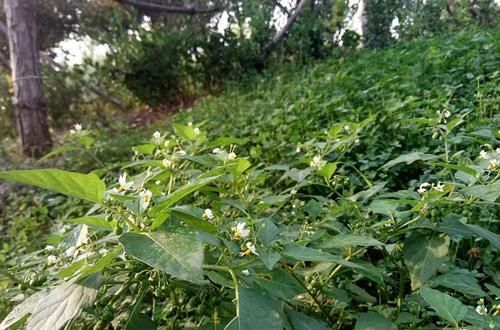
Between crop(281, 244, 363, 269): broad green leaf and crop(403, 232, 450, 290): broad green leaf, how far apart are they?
259 mm

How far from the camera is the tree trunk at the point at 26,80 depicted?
459cm

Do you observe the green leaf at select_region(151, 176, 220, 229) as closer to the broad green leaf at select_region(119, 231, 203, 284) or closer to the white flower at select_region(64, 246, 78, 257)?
the broad green leaf at select_region(119, 231, 203, 284)

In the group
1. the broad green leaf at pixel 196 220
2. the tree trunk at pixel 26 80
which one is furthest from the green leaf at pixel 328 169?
the tree trunk at pixel 26 80

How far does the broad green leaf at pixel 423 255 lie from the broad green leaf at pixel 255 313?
377 millimetres

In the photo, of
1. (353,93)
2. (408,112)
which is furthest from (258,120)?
(408,112)

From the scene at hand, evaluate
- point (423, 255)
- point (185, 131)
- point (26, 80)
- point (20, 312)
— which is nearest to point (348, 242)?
point (423, 255)

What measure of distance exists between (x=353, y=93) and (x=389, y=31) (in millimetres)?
5447

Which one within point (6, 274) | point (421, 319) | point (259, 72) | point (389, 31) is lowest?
point (421, 319)

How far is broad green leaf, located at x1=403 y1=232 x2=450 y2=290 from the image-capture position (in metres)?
0.93

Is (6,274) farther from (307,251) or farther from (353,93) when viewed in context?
(353,93)

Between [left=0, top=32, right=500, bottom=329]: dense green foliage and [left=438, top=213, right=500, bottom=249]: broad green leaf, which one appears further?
[left=438, top=213, right=500, bottom=249]: broad green leaf

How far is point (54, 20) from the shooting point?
7.72 metres

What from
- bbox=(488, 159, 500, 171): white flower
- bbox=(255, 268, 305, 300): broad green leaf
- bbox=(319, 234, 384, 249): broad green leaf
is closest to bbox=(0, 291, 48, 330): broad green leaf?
bbox=(255, 268, 305, 300): broad green leaf

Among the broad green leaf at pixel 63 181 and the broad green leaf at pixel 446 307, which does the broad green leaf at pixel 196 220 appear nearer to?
the broad green leaf at pixel 63 181
